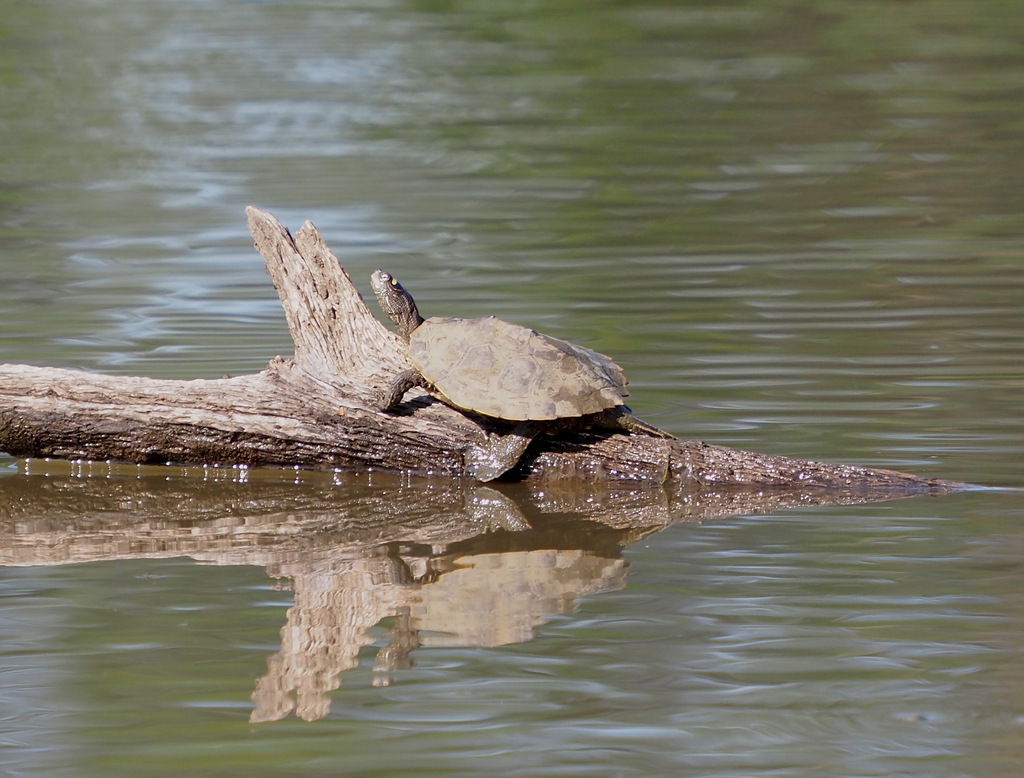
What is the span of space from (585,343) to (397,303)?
73.1 inches

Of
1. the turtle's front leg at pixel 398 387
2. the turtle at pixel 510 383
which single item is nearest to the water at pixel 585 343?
the turtle at pixel 510 383

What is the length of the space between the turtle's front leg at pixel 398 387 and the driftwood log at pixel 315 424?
0.06 meters

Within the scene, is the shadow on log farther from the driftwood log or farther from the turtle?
the turtle

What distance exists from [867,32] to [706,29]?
1.98 metres

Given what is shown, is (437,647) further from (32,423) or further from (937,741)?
(32,423)

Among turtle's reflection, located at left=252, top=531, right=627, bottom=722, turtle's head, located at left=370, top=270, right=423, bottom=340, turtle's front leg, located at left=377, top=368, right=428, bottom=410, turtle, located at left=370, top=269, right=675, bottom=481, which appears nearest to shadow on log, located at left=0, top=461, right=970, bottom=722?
turtle's reflection, located at left=252, top=531, right=627, bottom=722

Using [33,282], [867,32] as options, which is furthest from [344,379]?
[867,32]

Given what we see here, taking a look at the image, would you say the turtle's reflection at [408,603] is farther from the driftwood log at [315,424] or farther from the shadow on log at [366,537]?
the driftwood log at [315,424]

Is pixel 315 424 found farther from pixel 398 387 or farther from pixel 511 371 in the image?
pixel 511 371

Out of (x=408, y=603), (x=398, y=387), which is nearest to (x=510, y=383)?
(x=398, y=387)

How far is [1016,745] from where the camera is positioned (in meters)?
3.49

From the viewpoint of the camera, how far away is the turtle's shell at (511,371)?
17.4 feet

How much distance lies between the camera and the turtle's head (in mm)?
5945

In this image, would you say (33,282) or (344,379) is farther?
(33,282)
